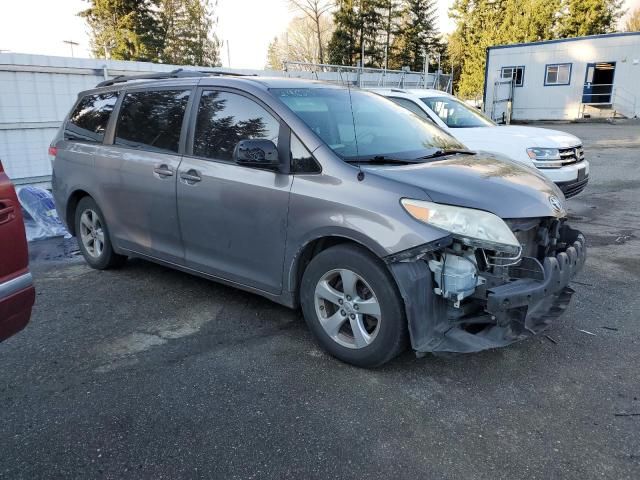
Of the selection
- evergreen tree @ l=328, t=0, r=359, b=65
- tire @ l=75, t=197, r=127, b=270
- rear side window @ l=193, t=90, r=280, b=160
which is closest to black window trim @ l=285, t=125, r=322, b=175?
rear side window @ l=193, t=90, r=280, b=160

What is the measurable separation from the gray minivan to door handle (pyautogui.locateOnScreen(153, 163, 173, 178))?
3 cm

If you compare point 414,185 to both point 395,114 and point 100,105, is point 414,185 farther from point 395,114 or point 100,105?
point 100,105

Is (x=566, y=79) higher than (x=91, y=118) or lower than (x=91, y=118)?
higher

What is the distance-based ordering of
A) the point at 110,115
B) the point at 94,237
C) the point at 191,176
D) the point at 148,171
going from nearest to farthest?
the point at 191,176 < the point at 148,171 < the point at 110,115 < the point at 94,237

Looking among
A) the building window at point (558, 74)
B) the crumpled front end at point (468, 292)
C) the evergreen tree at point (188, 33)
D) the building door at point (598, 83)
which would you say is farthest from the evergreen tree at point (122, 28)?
the crumpled front end at point (468, 292)

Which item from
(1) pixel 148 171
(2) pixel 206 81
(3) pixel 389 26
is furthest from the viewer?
(3) pixel 389 26

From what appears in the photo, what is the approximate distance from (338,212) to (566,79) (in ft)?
94.9

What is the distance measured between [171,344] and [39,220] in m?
4.48

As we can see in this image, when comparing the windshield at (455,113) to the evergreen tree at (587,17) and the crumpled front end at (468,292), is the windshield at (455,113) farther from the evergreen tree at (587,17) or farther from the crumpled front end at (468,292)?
the evergreen tree at (587,17)

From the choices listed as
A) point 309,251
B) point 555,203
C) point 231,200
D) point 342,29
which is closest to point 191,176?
point 231,200

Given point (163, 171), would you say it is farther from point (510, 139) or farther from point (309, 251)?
point (510, 139)

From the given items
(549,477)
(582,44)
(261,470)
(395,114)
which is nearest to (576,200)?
(395,114)

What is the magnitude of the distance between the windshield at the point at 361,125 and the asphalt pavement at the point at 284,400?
4.70ft

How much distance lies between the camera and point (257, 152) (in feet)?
11.4
